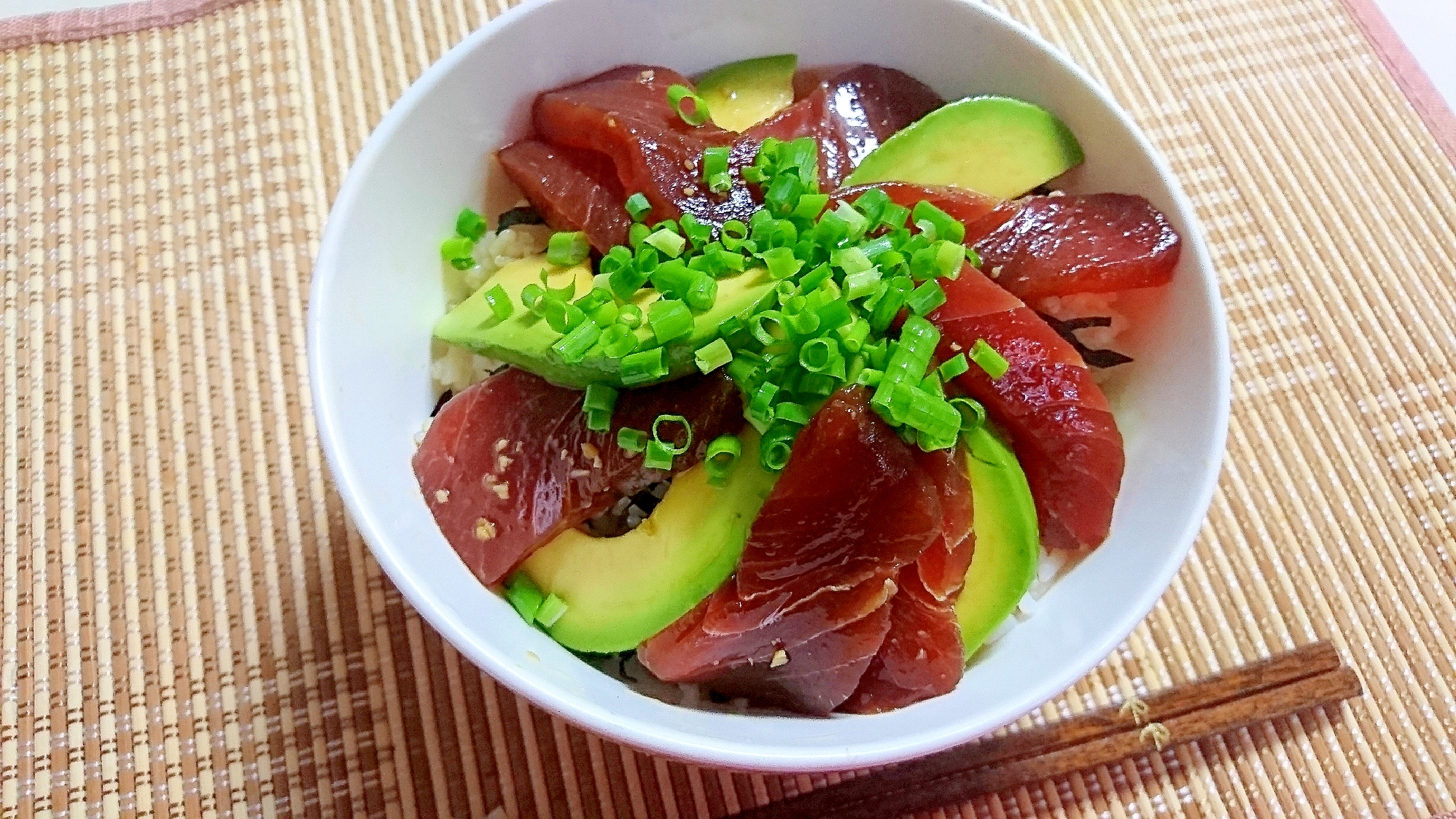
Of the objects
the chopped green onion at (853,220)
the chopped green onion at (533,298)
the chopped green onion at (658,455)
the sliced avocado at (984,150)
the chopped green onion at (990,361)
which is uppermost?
the sliced avocado at (984,150)

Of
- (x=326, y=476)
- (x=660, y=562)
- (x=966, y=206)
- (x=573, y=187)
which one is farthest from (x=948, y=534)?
(x=326, y=476)

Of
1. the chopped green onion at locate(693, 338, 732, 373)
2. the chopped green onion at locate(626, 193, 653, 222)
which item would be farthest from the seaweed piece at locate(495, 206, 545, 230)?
the chopped green onion at locate(693, 338, 732, 373)

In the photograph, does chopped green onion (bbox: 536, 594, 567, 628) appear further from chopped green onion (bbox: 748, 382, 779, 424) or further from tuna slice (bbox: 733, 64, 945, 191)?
tuna slice (bbox: 733, 64, 945, 191)

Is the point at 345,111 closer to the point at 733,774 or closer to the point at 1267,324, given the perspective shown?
the point at 733,774

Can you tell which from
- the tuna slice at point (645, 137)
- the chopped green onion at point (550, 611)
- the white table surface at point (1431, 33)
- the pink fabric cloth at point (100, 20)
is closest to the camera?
the chopped green onion at point (550, 611)

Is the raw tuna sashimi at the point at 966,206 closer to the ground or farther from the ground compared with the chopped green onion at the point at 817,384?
farther from the ground

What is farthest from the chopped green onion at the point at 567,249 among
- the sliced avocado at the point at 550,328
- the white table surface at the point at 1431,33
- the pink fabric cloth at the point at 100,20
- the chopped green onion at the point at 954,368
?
the white table surface at the point at 1431,33

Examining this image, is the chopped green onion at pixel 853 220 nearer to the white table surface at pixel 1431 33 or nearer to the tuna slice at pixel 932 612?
the tuna slice at pixel 932 612
